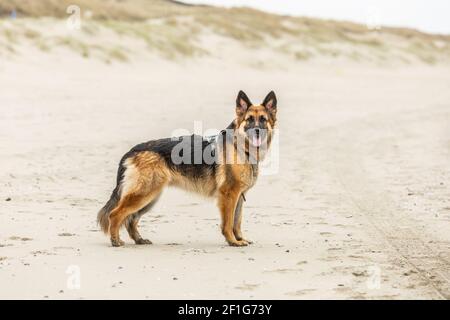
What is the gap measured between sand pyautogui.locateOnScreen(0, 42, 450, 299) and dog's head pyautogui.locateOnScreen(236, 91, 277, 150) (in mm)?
865

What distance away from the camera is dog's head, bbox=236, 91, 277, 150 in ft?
27.0

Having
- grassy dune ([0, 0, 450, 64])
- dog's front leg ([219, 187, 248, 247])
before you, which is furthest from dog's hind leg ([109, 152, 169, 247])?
grassy dune ([0, 0, 450, 64])

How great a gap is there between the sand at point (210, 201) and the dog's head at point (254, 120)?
34.1 inches

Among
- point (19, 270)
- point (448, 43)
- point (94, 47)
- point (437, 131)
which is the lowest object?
point (19, 270)

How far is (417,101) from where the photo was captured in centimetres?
2816

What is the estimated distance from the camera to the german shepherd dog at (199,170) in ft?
26.6

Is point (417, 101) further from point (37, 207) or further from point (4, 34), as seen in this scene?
point (37, 207)

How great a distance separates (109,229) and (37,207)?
1.95 m

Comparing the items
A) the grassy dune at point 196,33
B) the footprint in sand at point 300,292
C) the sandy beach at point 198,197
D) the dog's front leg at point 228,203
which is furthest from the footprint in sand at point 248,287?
the grassy dune at point 196,33

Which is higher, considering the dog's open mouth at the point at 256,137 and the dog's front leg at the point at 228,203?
the dog's open mouth at the point at 256,137

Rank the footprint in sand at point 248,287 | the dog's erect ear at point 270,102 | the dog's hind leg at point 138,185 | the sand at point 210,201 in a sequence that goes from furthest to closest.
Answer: the dog's erect ear at point 270,102 → the dog's hind leg at point 138,185 → the sand at point 210,201 → the footprint in sand at point 248,287

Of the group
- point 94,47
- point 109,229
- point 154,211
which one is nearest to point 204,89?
point 94,47

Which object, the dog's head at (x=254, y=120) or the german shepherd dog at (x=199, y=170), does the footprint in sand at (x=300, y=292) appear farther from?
the dog's head at (x=254, y=120)

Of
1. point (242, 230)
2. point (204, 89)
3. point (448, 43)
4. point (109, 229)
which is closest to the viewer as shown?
point (109, 229)
